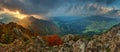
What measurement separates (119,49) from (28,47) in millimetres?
24655

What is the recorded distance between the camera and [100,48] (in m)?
71.9

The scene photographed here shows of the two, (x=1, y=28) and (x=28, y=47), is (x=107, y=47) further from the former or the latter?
(x=1, y=28)

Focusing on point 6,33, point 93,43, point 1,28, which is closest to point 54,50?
point 93,43

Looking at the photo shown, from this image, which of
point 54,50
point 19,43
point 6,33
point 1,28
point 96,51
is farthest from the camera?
point 1,28

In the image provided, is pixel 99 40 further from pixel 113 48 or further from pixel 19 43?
pixel 19 43

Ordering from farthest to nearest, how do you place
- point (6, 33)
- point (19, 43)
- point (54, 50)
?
1. point (6, 33)
2. point (19, 43)
3. point (54, 50)

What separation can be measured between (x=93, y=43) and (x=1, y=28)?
92.8m

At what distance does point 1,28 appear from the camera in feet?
521

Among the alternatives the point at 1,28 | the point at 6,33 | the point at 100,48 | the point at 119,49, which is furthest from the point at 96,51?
the point at 1,28

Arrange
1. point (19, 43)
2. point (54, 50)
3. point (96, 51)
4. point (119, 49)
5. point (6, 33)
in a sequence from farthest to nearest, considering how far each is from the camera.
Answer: point (6, 33) < point (19, 43) < point (54, 50) < point (96, 51) < point (119, 49)

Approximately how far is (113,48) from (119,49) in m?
1.59

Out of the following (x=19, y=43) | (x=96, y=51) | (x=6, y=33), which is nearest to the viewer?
(x=96, y=51)

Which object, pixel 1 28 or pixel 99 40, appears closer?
pixel 99 40

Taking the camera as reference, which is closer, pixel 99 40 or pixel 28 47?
pixel 99 40
